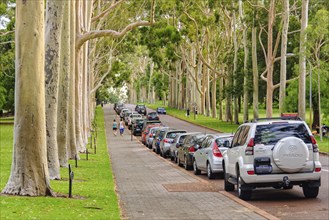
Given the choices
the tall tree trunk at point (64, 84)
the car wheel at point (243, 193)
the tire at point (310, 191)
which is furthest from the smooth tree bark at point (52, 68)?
the tire at point (310, 191)

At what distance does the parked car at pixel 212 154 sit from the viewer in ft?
69.3

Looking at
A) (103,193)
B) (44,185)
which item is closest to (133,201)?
(103,193)

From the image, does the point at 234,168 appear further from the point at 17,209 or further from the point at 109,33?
the point at 109,33

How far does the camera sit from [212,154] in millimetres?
21266

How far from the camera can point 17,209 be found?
11.3 metres

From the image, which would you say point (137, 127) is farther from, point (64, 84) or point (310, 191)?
point (310, 191)

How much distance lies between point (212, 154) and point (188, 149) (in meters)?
4.98

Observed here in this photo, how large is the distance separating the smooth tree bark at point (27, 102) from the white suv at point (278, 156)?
474cm

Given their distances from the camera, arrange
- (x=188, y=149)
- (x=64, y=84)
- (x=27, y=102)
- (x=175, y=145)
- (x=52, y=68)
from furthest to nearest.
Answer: (x=175, y=145)
(x=188, y=149)
(x=64, y=84)
(x=52, y=68)
(x=27, y=102)

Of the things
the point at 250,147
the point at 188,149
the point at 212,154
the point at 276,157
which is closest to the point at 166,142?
the point at 188,149

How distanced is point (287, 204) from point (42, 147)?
5.59 m

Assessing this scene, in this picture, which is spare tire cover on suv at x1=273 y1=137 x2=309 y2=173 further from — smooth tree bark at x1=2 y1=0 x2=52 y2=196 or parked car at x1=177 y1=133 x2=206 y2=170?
parked car at x1=177 y1=133 x2=206 y2=170

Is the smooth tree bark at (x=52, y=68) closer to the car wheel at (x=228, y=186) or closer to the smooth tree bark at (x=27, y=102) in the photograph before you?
the smooth tree bark at (x=27, y=102)

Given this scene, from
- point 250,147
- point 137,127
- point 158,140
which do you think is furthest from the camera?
point 137,127
